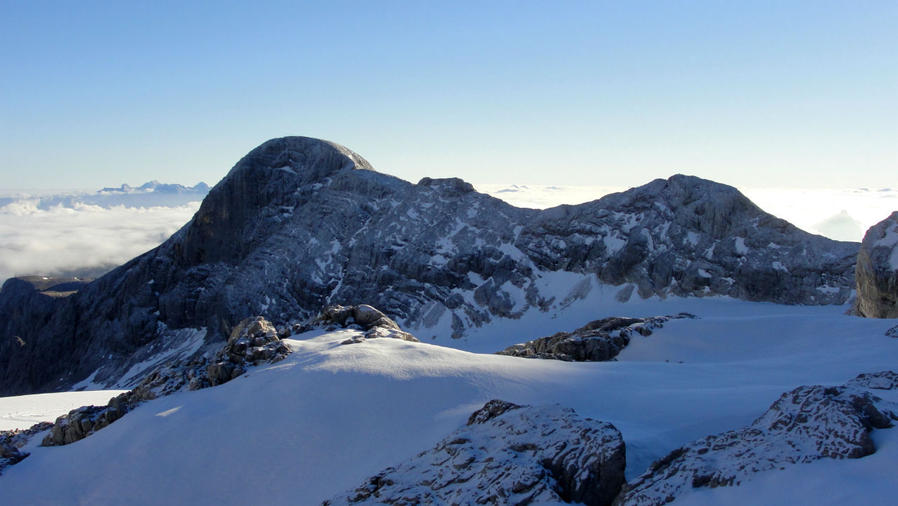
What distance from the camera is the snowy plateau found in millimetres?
10445

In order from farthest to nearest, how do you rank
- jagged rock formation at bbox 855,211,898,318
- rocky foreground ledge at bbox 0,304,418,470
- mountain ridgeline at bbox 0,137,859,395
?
mountain ridgeline at bbox 0,137,859,395 < jagged rock formation at bbox 855,211,898,318 < rocky foreground ledge at bbox 0,304,418,470

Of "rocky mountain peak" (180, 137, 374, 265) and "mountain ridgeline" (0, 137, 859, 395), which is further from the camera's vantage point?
"rocky mountain peak" (180, 137, 374, 265)

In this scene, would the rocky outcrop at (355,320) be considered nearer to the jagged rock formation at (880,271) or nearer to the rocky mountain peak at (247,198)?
the jagged rock formation at (880,271)

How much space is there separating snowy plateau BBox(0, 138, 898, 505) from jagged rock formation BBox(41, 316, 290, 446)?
0.39 feet

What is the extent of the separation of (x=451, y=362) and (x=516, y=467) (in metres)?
11.0

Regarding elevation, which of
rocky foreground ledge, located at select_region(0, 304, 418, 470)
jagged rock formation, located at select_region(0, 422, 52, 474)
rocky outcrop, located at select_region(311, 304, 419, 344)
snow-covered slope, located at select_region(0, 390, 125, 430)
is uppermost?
rocky outcrop, located at select_region(311, 304, 419, 344)

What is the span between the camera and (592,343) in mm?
32844

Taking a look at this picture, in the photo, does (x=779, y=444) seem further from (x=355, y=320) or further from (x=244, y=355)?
(x=355, y=320)

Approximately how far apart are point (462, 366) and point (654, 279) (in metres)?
47.1

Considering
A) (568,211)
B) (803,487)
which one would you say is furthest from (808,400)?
(568,211)

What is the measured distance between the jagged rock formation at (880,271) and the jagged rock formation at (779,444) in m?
30.5

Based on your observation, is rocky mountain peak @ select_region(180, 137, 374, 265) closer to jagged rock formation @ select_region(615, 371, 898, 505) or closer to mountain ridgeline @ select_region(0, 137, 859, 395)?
mountain ridgeline @ select_region(0, 137, 859, 395)

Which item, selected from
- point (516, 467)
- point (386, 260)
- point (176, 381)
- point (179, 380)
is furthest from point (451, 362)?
point (386, 260)

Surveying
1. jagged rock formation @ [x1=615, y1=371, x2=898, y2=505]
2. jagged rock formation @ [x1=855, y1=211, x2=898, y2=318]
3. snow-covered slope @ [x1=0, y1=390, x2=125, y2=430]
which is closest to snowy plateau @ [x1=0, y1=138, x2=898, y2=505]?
jagged rock formation @ [x1=615, y1=371, x2=898, y2=505]
